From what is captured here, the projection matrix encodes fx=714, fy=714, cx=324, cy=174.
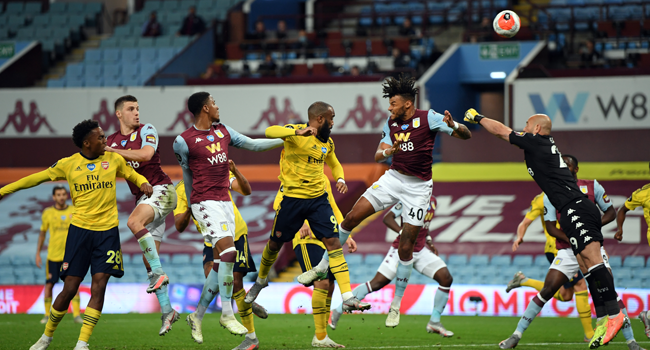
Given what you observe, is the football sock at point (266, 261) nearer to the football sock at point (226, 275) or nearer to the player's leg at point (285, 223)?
the player's leg at point (285, 223)

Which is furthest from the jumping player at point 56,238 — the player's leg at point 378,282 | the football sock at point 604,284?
the football sock at point 604,284

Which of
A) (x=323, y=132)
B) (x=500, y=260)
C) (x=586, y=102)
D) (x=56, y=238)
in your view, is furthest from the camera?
(x=586, y=102)

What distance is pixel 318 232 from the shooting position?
8273mm

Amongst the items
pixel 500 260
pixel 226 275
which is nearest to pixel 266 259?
pixel 226 275

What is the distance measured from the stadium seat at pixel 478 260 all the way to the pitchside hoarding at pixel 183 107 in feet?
18.8

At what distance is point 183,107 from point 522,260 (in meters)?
10.7

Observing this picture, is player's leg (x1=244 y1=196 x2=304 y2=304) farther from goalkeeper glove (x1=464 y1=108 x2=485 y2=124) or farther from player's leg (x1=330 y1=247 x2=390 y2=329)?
goalkeeper glove (x1=464 y1=108 x2=485 y2=124)

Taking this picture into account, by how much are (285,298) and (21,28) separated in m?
18.5

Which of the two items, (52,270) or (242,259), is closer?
(242,259)

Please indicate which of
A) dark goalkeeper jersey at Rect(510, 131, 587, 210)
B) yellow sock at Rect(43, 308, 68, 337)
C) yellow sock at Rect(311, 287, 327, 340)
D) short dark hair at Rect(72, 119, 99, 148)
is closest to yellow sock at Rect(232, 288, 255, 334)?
yellow sock at Rect(311, 287, 327, 340)

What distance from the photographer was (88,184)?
784 centimetres

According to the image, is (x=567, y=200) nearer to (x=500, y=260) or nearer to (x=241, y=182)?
(x=241, y=182)

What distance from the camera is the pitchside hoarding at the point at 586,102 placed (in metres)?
18.5

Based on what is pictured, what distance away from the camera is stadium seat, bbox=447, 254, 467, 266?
15.4 m
